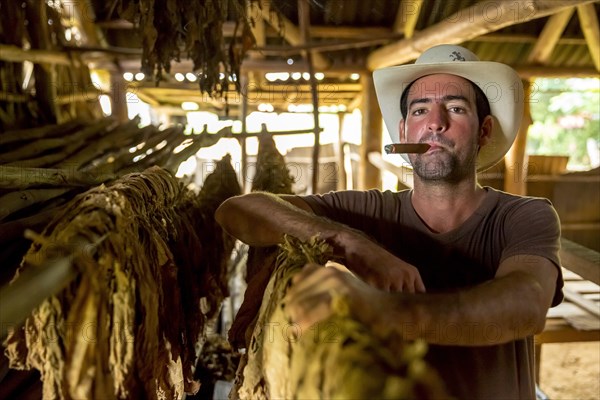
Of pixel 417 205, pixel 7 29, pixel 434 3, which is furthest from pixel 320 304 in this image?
pixel 434 3

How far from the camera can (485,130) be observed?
7.08 feet

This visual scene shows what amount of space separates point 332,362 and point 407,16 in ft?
14.9

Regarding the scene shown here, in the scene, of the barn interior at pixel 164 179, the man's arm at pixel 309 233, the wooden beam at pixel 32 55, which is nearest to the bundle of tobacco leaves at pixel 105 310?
the barn interior at pixel 164 179

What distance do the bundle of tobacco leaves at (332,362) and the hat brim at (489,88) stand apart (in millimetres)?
1363

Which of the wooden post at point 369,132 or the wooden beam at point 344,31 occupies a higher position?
the wooden beam at point 344,31

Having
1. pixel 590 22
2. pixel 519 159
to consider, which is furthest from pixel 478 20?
pixel 519 159

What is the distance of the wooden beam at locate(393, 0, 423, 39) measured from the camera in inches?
173

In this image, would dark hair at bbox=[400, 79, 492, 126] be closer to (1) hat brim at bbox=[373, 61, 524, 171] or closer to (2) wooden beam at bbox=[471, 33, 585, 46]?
(1) hat brim at bbox=[373, 61, 524, 171]

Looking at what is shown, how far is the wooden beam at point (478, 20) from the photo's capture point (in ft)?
7.94

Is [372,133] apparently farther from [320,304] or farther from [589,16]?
[320,304]

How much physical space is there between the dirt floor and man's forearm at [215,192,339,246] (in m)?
5.09

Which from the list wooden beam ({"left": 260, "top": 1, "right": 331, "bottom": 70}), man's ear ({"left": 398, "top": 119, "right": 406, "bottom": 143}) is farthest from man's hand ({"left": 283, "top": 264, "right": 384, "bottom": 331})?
wooden beam ({"left": 260, "top": 1, "right": 331, "bottom": 70})

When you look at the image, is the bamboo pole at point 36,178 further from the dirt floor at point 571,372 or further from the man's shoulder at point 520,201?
the dirt floor at point 571,372

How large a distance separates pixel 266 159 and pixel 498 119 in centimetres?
151
